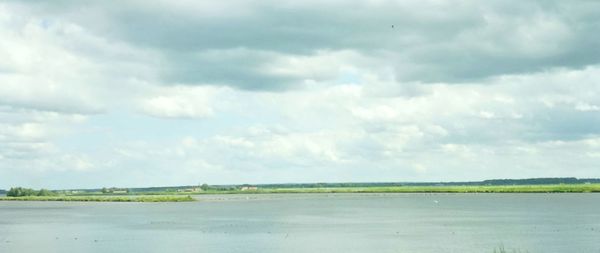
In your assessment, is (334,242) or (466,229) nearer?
(334,242)

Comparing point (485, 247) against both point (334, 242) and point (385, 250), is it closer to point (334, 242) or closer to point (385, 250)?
point (385, 250)

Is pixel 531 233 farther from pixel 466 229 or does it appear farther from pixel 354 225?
pixel 354 225

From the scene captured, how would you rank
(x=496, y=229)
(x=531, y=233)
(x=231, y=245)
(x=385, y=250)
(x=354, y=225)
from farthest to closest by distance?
(x=354, y=225)
(x=496, y=229)
(x=531, y=233)
(x=231, y=245)
(x=385, y=250)

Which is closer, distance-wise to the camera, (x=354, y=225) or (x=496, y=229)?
(x=496, y=229)

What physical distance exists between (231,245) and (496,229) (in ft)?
98.4

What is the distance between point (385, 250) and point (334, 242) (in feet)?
26.7

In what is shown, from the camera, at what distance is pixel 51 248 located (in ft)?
205

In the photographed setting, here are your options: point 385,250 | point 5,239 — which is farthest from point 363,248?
point 5,239

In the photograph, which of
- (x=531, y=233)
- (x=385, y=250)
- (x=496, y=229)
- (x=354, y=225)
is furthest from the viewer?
(x=354, y=225)

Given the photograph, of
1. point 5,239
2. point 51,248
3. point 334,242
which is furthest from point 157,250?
point 5,239

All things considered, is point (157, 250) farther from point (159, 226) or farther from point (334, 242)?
point (159, 226)

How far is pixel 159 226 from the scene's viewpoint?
88.4 meters

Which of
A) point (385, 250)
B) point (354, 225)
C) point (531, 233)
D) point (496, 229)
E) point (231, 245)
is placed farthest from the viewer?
point (354, 225)

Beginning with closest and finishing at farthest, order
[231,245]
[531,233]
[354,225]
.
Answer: [231,245], [531,233], [354,225]
